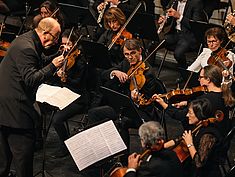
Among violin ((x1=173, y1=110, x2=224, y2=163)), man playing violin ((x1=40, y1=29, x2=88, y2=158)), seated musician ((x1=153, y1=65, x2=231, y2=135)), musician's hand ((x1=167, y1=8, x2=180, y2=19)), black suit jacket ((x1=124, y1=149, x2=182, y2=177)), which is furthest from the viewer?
musician's hand ((x1=167, y1=8, x2=180, y2=19))

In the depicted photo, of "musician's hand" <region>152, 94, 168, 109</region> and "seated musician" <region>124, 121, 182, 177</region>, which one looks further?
"musician's hand" <region>152, 94, 168, 109</region>

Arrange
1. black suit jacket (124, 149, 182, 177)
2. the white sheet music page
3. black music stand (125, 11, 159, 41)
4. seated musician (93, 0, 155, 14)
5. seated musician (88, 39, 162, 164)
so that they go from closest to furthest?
1. black suit jacket (124, 149, 182, 177)
2. the white sheet music page
3. seated musician (88, 39, 162, 164)
4. black music stand (125, 11, 159, 41)
5. seated musician (93, 0, 155, 14)

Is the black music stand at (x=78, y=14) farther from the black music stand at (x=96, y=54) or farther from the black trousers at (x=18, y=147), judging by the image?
the black trousers at (x=18, y=147)

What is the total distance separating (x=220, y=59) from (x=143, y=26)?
1115 millimetres

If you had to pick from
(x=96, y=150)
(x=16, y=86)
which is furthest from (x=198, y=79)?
(x=16, y=86)

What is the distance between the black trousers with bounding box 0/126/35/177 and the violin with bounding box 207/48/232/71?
7.46 ft

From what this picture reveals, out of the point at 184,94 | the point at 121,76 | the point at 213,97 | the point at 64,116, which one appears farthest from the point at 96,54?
the point at 213,97

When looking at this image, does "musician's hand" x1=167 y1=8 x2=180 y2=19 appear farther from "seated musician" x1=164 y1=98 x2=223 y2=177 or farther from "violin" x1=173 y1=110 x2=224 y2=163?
"violin" x1=173 y1=110 x2=224 y2=163

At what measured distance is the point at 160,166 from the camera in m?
3.94

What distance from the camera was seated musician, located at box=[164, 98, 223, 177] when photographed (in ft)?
14.5

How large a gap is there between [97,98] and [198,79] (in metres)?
1.31

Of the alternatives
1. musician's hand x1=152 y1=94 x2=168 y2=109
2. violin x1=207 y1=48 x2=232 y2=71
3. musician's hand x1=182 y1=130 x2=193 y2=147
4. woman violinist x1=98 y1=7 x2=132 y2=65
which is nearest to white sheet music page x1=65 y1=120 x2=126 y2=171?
musician's hand x1=182 y1=130 x2=193 y2=147

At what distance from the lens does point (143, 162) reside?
13.1 ft

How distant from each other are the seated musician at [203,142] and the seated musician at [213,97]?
0.52 feet
